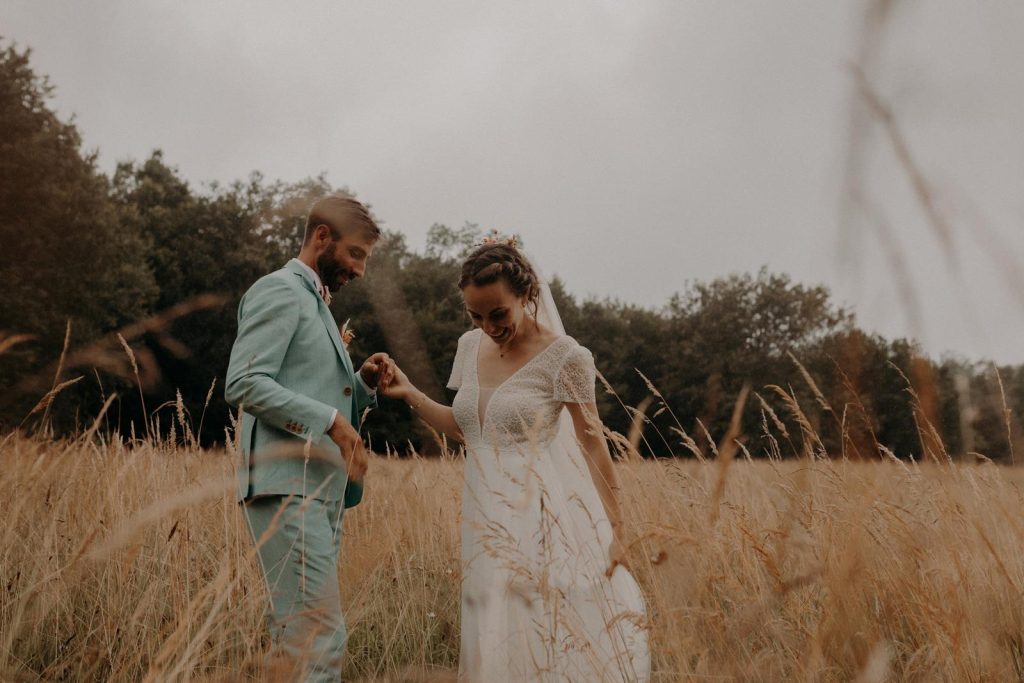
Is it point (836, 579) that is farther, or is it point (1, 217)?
point (1, 217)

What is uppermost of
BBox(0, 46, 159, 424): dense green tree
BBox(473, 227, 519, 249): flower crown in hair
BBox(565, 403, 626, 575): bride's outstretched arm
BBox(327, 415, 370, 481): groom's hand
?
BBox(0, 46, 159, 424): dense green tree

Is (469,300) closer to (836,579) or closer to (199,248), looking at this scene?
(836,579)

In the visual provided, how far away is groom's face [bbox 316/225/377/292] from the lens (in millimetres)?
2885

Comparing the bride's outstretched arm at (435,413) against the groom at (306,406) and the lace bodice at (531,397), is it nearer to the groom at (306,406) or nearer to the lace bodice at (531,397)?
the lace bodice at (531,397)

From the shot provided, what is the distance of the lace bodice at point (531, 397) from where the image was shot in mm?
3127

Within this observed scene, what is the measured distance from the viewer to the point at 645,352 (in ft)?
123

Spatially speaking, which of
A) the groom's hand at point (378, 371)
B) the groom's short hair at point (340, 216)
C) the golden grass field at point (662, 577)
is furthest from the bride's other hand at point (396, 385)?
the groom's short hair at point (340, 216)

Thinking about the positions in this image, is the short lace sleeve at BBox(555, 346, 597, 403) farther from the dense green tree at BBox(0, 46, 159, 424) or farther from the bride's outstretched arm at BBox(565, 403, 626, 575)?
the dense green tree at BBox(0, 46, 159, 424)

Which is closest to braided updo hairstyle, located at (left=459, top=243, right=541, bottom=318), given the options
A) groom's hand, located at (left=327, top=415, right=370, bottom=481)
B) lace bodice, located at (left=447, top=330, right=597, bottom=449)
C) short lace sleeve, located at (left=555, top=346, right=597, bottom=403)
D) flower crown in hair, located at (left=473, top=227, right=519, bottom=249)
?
flower crown in hair, located at (left=473, top=227, right=519, bottom=249)

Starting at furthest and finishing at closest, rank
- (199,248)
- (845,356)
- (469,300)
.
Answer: (199,248) < (469,300) < (845,356)

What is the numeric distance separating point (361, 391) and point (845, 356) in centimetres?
269

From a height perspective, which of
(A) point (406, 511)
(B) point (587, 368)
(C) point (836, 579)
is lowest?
(A) point (406, 511)

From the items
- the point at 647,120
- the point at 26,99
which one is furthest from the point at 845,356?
the point at 26,99

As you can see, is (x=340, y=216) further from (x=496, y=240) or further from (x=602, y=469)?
(x=602, y=469)
